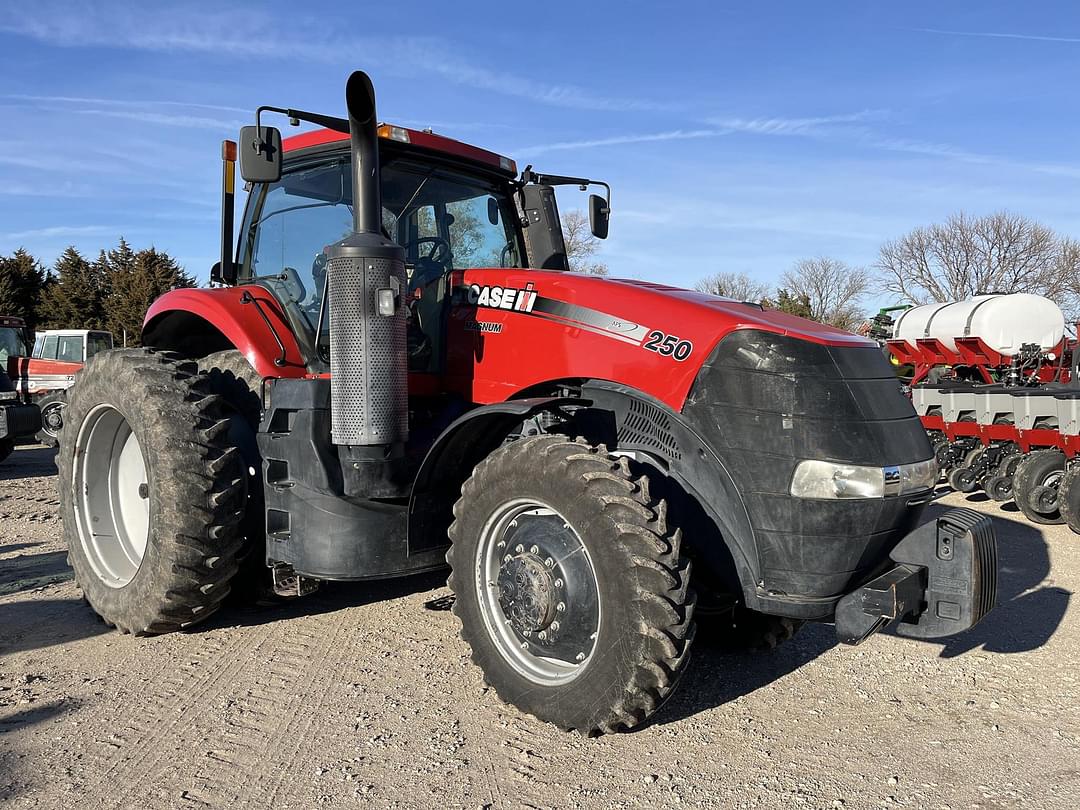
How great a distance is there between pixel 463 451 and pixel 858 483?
1.72 meters

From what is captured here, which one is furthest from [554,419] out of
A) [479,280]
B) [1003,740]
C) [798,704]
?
[1003,740]

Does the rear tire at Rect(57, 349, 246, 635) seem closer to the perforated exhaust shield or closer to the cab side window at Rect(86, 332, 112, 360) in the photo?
the perforated exhaust shield

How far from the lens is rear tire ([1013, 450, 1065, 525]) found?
322 inches

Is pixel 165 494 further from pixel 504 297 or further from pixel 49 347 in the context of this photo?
pixel 49 347

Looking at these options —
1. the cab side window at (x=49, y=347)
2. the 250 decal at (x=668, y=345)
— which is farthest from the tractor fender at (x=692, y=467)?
the cab side window at (x=49, y=347)

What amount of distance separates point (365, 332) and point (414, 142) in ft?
4.17

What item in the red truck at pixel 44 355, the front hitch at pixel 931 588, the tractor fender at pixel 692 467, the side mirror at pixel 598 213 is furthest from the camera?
the red truck at pixel 44 355

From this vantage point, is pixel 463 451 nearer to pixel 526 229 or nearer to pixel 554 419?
pixel 554 419

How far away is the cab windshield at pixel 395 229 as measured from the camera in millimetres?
4367

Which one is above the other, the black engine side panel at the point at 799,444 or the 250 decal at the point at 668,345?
the 250 decal at the point at 668,345

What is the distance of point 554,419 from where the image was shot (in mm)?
3635

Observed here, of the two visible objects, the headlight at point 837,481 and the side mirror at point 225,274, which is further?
the side mirror at point 225,274

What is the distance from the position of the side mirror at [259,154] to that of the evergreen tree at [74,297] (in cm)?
3188

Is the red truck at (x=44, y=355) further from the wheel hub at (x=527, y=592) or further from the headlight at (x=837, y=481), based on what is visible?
the headlight at (x=837, y=481)
